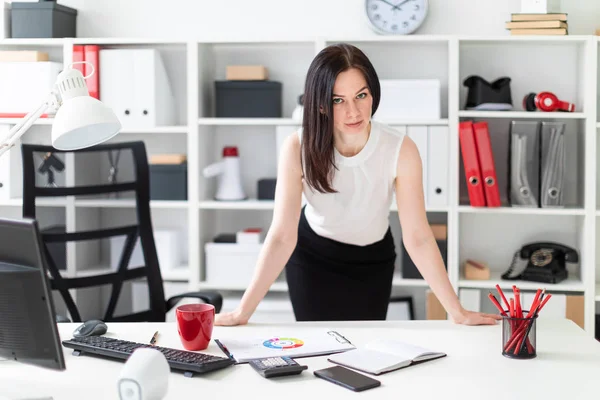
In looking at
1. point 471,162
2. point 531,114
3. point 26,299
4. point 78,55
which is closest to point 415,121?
point 471,162

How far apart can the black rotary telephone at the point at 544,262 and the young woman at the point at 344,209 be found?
1.29 meters

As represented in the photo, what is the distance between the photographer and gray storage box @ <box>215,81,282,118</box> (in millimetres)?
3475

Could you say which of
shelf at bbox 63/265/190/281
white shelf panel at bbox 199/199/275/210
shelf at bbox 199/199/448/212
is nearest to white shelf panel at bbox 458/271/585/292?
shelf at bbox 199/199/448/212

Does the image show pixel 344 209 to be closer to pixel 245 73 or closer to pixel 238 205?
pixel 238 205

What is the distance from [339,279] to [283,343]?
2.28 ft

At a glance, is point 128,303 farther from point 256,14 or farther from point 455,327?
point 455,327

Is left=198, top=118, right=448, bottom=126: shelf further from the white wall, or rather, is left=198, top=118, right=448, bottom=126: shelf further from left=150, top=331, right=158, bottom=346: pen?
left=150, top=331, right=158, bottom=346: pen

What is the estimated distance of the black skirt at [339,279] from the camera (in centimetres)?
230

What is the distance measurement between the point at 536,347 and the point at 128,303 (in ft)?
8.44

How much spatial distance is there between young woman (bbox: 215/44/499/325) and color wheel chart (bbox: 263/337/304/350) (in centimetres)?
20

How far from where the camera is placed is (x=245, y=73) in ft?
11.4

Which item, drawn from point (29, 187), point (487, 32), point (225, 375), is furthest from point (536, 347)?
point (487, 32)

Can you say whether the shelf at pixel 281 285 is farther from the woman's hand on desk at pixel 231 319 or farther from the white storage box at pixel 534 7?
the woman's hand on desk at pixel 231 319

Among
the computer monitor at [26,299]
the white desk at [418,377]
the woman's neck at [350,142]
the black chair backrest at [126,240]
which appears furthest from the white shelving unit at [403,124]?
the computer monitor at [26,299]
